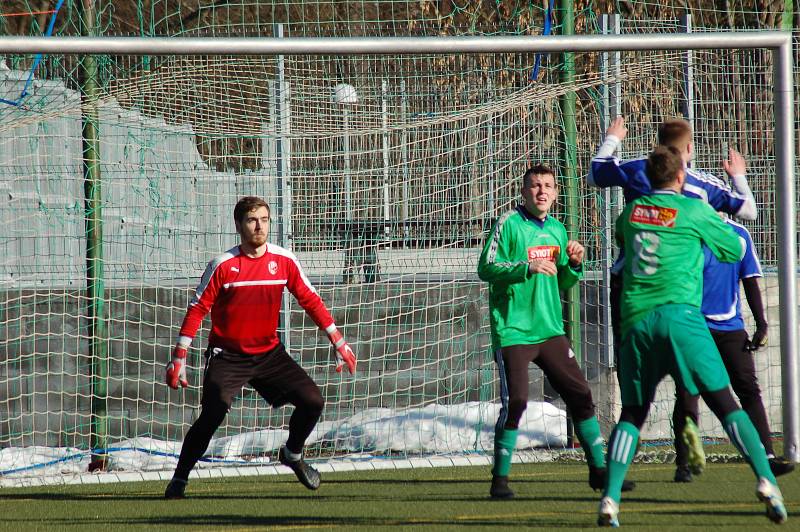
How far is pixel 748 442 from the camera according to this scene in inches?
185

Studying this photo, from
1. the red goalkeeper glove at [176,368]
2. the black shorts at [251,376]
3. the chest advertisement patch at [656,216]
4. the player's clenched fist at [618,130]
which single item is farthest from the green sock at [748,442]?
the red goalkeeper glove at [176,368]

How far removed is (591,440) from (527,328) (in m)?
0.70

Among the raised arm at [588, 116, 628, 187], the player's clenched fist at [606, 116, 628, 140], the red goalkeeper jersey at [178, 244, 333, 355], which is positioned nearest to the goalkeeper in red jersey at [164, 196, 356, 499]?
the red goalkeeper jersey at [178, 244, 333, 355]

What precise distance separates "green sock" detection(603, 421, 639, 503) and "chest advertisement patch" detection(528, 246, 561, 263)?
4.90 feet

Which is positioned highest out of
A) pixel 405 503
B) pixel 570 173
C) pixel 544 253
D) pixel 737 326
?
pixel 570 173

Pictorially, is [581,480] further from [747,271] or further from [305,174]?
[305,174]

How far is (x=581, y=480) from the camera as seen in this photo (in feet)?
22.0

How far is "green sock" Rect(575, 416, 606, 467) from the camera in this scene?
6020 millimetres

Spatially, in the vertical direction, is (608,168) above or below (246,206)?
above

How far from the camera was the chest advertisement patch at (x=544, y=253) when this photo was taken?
20.0ft

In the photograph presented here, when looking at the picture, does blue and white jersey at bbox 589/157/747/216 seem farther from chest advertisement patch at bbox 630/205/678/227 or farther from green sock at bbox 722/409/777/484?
green sock at bbox 722/409/777/484

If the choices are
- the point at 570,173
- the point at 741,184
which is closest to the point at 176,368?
the point at 741,184

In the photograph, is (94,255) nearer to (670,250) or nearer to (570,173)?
(570,173)

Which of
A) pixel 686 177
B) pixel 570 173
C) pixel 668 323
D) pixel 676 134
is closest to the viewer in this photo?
pixel 668 323
